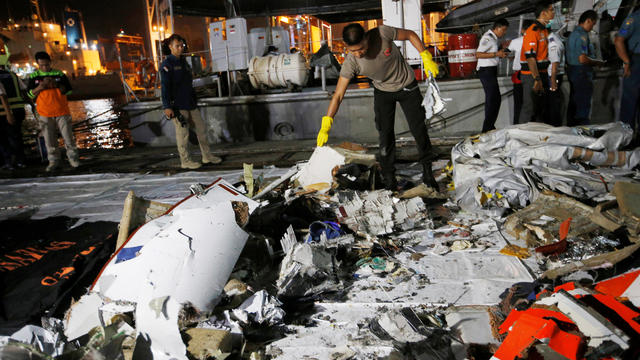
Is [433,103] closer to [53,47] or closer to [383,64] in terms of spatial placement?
[383,64]

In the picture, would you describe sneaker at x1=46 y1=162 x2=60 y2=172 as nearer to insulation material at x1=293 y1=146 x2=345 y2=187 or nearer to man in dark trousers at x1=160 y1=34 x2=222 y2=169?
man in dark trousers at x1=160 y1=34 x2=222 y2=169

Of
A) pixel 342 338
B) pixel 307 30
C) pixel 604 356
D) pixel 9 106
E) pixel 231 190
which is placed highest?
pixel 307 30

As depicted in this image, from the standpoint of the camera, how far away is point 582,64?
5961 mm

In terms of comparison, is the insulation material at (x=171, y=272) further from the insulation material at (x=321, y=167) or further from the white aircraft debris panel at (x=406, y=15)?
the white aircraft debris panel at (x=406, y=15)

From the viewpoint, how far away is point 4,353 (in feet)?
5.66

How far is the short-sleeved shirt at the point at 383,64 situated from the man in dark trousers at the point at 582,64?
11.6 feet

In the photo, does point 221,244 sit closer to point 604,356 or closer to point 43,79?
point 604,356

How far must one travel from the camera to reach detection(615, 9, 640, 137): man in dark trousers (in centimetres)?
501

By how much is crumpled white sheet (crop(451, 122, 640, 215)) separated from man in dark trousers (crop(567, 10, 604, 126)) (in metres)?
2.10

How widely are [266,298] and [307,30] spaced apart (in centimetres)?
1456

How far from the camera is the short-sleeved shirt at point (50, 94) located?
243 inches

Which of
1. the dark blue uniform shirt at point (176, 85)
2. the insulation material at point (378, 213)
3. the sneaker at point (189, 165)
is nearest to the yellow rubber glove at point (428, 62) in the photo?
the insulation material at point (378, 213)

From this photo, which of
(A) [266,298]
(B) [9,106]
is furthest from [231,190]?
(B) [9,106]

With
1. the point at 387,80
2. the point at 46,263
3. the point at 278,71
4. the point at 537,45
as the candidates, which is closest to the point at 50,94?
the point at 46,263
